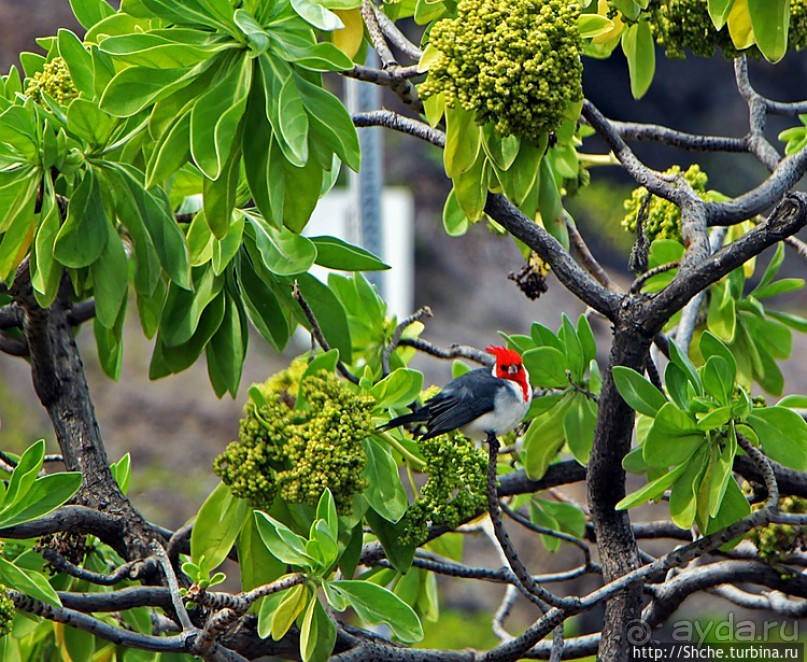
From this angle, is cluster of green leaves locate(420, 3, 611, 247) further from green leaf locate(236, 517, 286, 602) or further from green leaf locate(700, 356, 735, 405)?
green leaf locate(236, 517, 286, 602)

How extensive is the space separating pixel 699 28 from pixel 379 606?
0.74 meters

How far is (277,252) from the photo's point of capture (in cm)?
110

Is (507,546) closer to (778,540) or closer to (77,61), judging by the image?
(778,540)

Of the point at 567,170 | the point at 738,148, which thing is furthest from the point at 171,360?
the point at 738,148

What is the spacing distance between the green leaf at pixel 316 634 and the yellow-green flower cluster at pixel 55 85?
1.98 ft

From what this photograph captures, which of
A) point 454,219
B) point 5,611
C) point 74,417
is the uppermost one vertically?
point 454,219

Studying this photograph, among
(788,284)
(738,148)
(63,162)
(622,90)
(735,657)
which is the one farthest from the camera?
(622,90)

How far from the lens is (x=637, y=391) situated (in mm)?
991

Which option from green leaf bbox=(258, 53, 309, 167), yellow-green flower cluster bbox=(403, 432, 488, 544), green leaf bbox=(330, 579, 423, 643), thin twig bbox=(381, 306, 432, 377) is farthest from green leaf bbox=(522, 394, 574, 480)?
green leaf bbox=(258, 53, 309, 167)

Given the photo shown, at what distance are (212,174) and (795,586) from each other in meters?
0.92

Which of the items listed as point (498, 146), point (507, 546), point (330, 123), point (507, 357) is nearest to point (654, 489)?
point (507, 546)


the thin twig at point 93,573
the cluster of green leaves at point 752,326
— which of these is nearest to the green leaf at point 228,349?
the thin twig at point 93,573

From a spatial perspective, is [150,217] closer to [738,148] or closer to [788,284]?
[738,148]

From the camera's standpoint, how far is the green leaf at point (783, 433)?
101 centimetres
